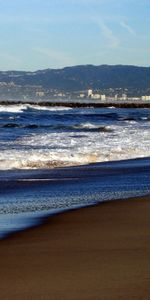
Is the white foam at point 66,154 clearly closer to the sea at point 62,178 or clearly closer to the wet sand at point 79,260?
the sea at point 62,178

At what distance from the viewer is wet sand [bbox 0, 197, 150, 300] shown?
16.8 feet

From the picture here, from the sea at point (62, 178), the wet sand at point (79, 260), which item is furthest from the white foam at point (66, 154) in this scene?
the wet sand at point (79, 260)

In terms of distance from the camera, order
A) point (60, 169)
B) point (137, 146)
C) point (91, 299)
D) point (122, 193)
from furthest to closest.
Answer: point (137, 146) < point (60, 169) < point (122, 193) < point (91, 299)

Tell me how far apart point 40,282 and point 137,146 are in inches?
673

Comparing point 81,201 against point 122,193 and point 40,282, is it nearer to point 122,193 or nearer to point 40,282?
point 122,193

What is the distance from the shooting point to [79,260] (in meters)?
6.11

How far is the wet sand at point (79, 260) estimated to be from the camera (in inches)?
202

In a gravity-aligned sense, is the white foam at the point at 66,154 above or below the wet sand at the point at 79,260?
below

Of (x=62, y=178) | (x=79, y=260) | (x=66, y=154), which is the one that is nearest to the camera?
(x=79, y=260)

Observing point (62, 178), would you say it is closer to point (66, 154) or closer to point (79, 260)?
point (66, 154)

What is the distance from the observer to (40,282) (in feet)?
17.7

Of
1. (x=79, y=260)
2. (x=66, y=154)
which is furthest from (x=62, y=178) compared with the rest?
(x=79, y=260)

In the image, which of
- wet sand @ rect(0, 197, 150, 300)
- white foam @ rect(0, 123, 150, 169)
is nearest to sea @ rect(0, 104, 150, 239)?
white foam @ rect(0, 123, 150, 169)

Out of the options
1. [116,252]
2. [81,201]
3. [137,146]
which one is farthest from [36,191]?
[137,146]
